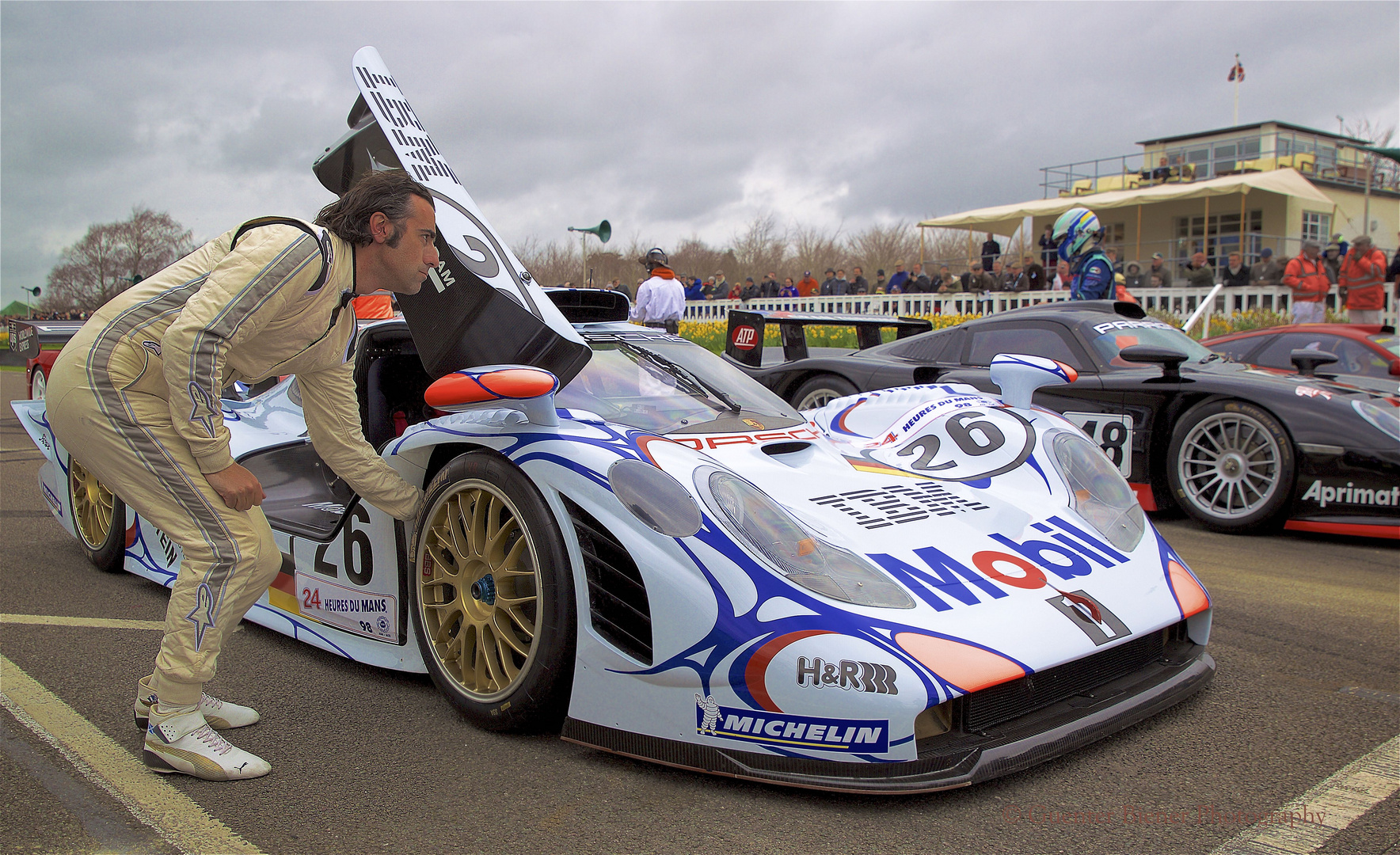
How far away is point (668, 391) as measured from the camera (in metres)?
3.42

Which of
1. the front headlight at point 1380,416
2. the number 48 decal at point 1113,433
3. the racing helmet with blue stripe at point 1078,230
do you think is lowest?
the number 48 decal at point 1113,433

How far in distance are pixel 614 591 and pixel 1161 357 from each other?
446 centimetres

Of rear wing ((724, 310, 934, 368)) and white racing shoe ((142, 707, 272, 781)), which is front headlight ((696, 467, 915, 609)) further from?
rear wing ((724, 310, 934, 368))

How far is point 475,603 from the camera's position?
2.76 metres

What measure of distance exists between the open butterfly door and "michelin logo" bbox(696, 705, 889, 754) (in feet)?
4.13

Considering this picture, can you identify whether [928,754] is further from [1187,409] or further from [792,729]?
[1187,409]

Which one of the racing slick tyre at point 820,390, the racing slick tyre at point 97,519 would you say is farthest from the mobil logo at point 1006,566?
the racing slick tyre at point 820,390

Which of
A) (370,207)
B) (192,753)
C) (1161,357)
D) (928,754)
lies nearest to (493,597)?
(192,753)

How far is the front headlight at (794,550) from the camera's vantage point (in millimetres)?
2354

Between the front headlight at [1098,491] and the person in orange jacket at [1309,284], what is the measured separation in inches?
391

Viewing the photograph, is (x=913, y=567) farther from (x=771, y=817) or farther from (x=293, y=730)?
(x=293, y=730)

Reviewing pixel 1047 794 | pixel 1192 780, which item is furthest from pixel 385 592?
pixel 1192 780

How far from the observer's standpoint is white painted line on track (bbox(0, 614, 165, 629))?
3.63 meters

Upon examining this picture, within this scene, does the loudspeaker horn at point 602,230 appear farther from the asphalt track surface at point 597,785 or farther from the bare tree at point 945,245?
the bare tree at point 945,245
